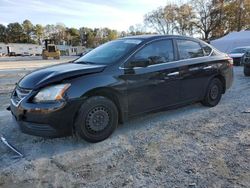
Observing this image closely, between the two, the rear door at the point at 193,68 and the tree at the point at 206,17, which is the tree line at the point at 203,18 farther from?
the rear door at the point at 193,68

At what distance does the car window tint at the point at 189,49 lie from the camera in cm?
561

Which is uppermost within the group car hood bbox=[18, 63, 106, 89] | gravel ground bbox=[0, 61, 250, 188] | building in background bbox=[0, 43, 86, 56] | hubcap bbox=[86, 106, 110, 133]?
building in background bbox=[0, 43, 86, 56]

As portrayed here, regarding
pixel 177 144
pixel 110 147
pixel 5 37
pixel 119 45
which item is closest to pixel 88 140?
pixel 110 147

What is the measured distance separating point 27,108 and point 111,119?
4.10 ft

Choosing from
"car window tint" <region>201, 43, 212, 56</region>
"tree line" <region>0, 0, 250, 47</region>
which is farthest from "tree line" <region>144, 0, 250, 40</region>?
"car window tint" <region>201, 43, 212, 56</region>

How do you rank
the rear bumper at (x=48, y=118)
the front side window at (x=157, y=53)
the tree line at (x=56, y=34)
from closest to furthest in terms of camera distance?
1. the rear bumper at (x=48, y=118)
2. the front side window at (x=157, y=53)
3. the tree line at (x=56, y=34)

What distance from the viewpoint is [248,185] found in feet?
10.1

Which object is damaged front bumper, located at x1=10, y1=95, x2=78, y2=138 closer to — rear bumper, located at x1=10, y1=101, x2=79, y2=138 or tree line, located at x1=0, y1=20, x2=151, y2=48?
rear bumper, located at x1=10, y1=101, x2=79, y2=138

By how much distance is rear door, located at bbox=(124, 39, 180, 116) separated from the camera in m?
4.71

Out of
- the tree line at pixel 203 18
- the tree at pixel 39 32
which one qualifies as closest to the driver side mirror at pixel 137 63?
the tree line at pixel 203 18

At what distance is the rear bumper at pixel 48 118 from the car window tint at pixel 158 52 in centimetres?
148

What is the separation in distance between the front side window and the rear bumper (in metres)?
1.45

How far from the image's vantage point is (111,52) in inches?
199

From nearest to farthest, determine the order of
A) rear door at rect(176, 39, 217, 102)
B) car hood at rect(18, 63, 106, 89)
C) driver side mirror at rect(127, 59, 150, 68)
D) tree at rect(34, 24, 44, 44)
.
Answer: car hood at rect(18, 63, 106, 89), driver side mirror at rect(127, 59, 150, 68), rear door at rect(176, 39, 217, 102), tree at rect(34, 24, 44, 44)
